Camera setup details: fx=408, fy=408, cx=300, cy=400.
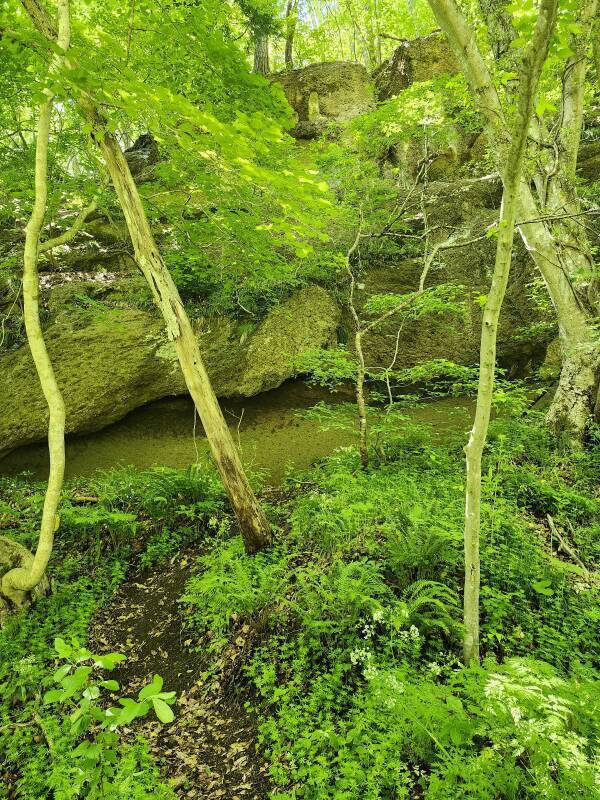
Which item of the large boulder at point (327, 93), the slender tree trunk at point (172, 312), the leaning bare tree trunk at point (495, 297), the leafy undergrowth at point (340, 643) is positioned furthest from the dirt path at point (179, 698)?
the large boulder at point (327, 93)

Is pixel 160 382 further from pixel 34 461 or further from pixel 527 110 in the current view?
pixel 527 110

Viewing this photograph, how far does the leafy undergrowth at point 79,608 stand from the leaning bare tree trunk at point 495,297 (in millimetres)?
2317

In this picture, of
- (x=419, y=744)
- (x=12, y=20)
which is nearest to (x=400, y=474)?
(x=419, y=744)

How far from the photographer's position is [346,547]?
4.46 metres

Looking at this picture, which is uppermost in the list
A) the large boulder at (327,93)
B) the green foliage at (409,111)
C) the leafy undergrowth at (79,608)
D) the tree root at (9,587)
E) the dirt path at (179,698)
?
the large boulder at (327,93)

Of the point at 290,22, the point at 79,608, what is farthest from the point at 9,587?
the point at 290,22

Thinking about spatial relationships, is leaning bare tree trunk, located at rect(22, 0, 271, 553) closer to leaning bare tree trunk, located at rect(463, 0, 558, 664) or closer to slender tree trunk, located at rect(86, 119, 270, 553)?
slender tree trunk, located at rect(86, 119, 270, 553)

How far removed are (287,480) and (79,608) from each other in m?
3.78

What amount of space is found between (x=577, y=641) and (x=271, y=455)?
19.3ft

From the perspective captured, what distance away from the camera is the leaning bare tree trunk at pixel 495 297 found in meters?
2.22

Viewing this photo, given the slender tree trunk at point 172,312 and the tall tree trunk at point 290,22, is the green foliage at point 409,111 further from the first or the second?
the tall tree trunk at point 290,22

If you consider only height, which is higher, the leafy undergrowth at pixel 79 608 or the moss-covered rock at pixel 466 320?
the moss-covered rock at pixel 466 320

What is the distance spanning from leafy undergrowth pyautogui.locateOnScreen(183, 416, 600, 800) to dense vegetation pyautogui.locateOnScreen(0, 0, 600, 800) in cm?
3

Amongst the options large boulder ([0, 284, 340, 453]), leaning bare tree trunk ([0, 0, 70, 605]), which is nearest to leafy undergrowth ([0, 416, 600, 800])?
leaning bare tree trunk ([0, 0, 70, 605])
